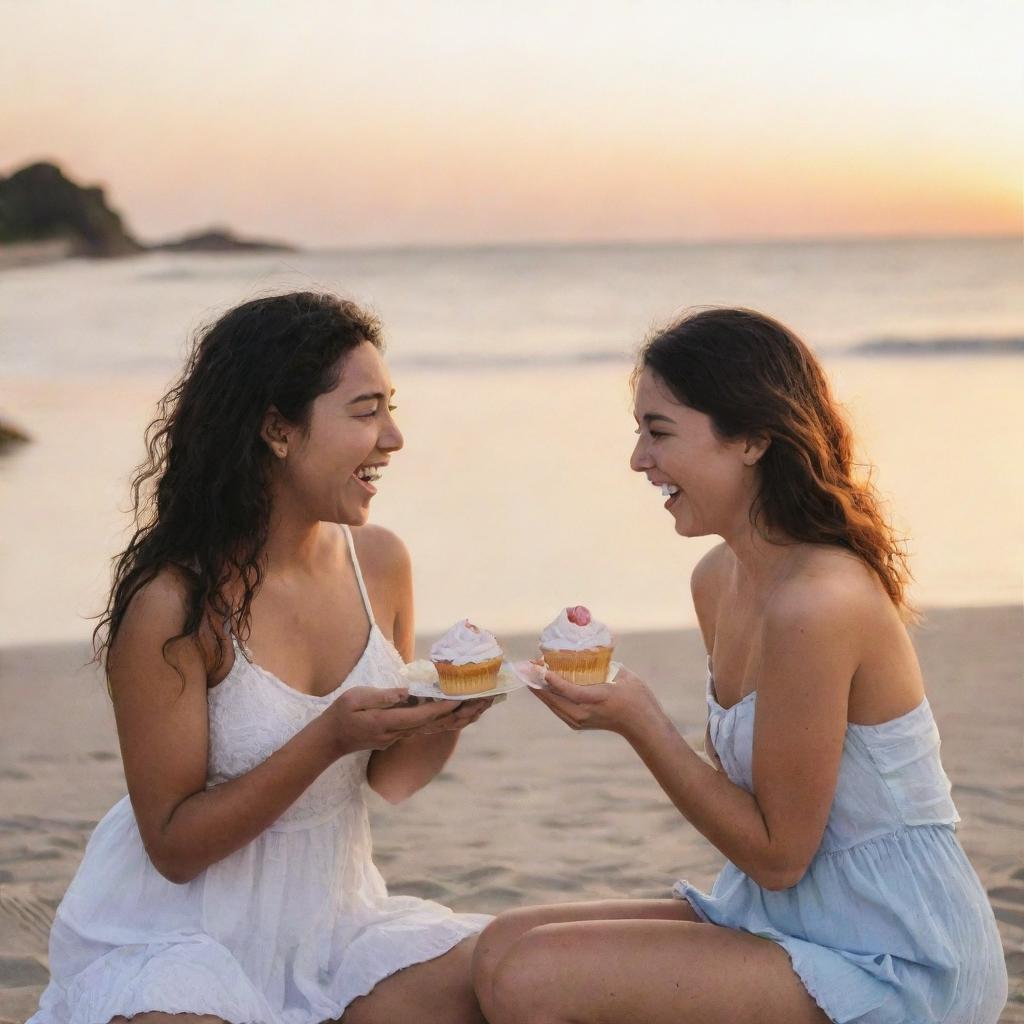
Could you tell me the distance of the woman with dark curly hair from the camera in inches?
150

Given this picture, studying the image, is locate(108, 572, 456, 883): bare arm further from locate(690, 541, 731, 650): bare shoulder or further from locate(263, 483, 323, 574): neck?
locate(690, 541, 731, 650): bare shoulder

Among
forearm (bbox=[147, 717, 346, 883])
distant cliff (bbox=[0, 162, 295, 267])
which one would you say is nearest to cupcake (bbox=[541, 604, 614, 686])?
forearm (bbox=[147, 717, 346, 883])

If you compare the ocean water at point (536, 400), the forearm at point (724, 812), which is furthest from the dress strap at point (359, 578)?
the forearm at point (724, 812)

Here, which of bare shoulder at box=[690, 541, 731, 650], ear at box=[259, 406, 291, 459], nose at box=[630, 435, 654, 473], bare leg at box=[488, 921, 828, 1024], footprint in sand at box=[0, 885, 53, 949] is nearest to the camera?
bare leg at box=[488, 921, 828, 1024]

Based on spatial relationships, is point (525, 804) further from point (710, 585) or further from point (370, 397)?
point (370, 397)

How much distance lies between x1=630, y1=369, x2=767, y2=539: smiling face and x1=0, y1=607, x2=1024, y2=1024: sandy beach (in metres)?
2.10

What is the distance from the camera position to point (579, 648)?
4.21m

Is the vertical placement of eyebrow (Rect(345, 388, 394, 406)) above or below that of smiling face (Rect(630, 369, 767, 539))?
above

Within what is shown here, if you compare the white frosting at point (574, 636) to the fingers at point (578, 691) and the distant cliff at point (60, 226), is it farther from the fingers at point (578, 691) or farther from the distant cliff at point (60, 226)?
the distant cliff at point (60, 226)

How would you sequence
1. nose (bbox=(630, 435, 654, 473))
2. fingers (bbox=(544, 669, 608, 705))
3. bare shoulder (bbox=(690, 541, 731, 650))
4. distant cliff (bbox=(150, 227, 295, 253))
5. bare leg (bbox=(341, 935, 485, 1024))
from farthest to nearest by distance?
distant cliff (bbox=(150, 227, 295, 253)) < bare shoulder (bbox=(690, 541, 731, 650)) < bare leg (bbox=(341, 935, 485, 1024)) < nose (bbox=(630, 435, 654, 473)) < fingers (bbox=(544, 669, 608, 705))

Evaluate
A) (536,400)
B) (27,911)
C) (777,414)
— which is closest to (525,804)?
(27,911)

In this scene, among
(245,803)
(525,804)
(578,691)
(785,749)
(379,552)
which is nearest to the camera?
(785,749)

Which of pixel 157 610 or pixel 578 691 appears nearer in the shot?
pixel 578 691

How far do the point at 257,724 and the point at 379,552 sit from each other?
809 millimetres
